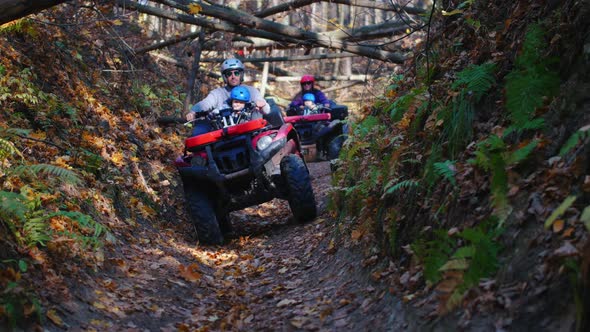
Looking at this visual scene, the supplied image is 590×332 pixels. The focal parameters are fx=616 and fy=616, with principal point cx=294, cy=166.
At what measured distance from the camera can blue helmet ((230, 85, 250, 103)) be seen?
874 cm

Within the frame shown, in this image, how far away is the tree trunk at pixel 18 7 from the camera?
13.3 feet

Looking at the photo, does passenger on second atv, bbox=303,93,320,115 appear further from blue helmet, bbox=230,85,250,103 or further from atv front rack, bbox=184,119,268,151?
atv front rack, bbox=184,119,268,151

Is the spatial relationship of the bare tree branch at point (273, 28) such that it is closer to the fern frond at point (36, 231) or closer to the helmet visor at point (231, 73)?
the helmet visor at point (231, 73)

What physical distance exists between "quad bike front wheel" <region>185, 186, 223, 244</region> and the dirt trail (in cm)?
20

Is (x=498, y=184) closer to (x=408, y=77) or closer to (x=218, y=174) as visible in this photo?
(x=408, y=77)

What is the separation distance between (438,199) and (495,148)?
0.56 m

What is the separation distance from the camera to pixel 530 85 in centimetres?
413

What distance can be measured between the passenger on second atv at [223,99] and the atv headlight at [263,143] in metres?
0.68

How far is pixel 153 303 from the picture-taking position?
5199 mm

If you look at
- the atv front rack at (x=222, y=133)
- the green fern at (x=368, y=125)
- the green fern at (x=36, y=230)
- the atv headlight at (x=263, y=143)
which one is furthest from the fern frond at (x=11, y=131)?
the green fern at (x=368, y=125)

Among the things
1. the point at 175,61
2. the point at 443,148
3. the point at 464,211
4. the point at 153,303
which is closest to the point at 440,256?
the point at 464,211

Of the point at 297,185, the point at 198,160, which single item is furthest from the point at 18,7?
the point at 297,185

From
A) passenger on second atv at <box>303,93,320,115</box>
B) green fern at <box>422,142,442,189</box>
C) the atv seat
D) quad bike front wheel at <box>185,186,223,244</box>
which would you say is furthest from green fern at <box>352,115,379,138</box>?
passenger on second atv at <box>303,93,320,115</box>

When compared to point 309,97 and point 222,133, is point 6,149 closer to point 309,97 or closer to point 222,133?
point 222,133
